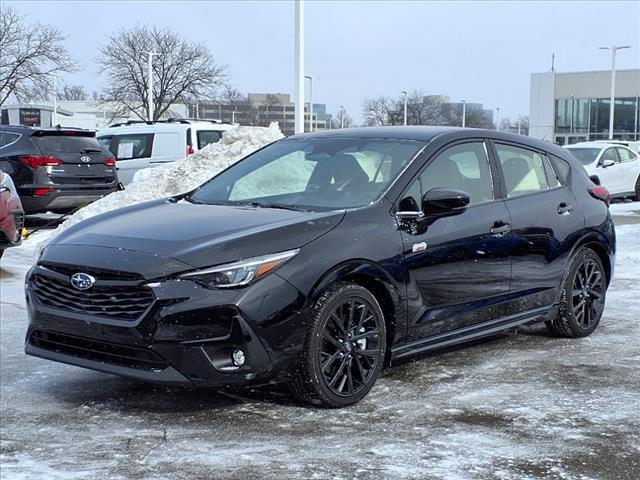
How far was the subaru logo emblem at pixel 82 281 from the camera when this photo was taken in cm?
463

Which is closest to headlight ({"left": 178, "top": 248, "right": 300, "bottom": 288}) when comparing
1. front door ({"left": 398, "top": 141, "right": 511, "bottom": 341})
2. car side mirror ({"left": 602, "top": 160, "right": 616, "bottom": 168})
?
front door ({"left": 398, "top": 141, "right": 511, "bottom": 341})

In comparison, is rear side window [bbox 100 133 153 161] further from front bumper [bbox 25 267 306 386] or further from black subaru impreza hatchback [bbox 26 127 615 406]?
front bumper [bbox 25 267 306 386]

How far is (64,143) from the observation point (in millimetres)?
14547

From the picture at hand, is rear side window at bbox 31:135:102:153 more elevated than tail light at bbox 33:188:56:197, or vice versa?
rear side window at bbox 31:135:102:153

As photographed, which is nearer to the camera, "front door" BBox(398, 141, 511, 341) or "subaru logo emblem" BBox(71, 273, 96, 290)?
"subaru logo emblem" BBox(71, 273, 96, 290)

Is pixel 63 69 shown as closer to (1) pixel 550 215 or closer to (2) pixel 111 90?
(2) pixel 111 90

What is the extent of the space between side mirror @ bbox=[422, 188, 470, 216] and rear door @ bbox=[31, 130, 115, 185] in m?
9.94

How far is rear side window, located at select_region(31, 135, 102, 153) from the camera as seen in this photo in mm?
14266

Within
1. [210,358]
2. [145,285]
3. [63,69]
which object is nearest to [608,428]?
[210,358]

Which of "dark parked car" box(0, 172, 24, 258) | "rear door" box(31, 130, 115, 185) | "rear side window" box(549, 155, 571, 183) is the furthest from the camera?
"rear door" box(31, 130, 115, 185)

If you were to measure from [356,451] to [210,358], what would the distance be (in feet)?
2.79

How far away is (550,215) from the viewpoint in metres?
6.34

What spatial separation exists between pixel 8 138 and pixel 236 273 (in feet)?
36.2

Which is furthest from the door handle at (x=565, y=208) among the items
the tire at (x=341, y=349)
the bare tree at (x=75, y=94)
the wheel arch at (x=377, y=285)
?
the bare tree at (x=75, y=94)
